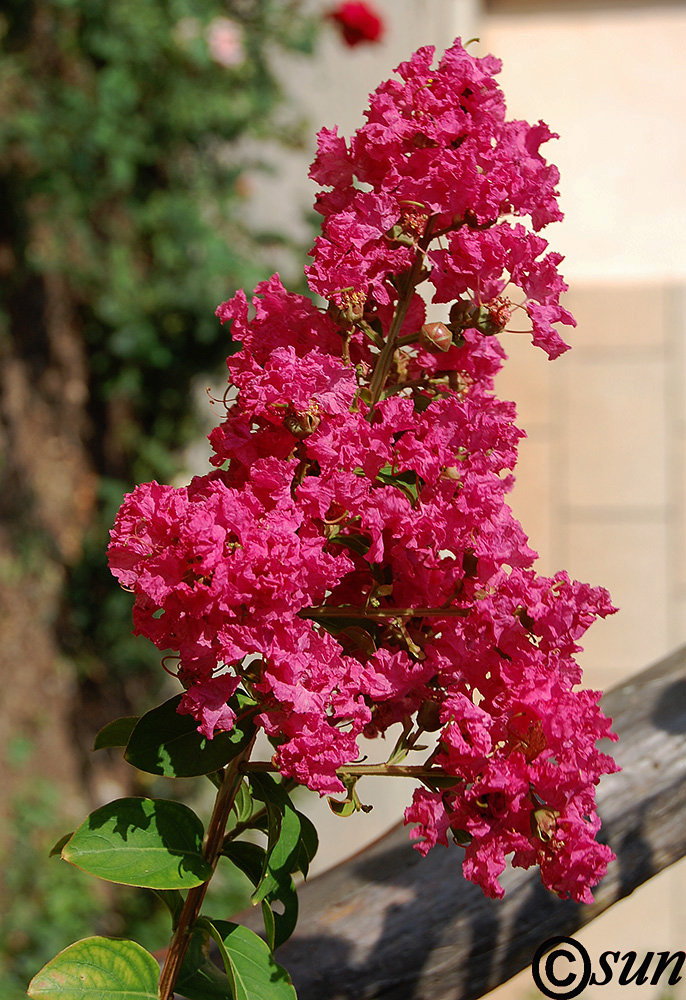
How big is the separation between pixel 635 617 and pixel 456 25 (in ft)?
6.14

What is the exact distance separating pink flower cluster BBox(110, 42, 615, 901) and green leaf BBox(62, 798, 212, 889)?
8 centimetres

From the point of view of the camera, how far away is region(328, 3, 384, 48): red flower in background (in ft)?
7.80

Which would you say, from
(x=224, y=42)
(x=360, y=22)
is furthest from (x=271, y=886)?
(x=360, y=22)

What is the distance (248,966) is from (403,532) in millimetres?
295

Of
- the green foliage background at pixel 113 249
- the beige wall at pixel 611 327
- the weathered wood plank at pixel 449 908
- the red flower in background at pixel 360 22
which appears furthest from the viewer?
the beige wall at pixel 611 327

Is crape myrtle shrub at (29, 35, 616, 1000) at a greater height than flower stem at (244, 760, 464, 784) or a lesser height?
greater

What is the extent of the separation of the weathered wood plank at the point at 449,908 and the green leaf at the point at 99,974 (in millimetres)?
328

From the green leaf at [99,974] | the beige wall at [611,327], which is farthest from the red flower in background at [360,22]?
the green leaf at [99,974]

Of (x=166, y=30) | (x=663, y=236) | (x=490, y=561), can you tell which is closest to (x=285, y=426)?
(x=490, y=561)

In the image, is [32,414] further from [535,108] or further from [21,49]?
[535,108]

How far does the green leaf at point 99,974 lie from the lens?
0.57 m

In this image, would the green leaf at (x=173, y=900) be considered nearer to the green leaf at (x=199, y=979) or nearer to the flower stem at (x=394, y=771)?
the green leaf at (x=199, y=979)

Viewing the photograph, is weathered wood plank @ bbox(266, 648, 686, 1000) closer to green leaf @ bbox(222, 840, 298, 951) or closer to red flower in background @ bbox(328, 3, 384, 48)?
green leaf @ bbox(222, 840, 298, 951)

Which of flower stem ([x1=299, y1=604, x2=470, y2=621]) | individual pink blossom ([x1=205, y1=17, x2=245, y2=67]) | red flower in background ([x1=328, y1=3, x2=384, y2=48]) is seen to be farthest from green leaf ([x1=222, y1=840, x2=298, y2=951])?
red flower in background ([x1=328, y1=3, x2=384, y2=48])
